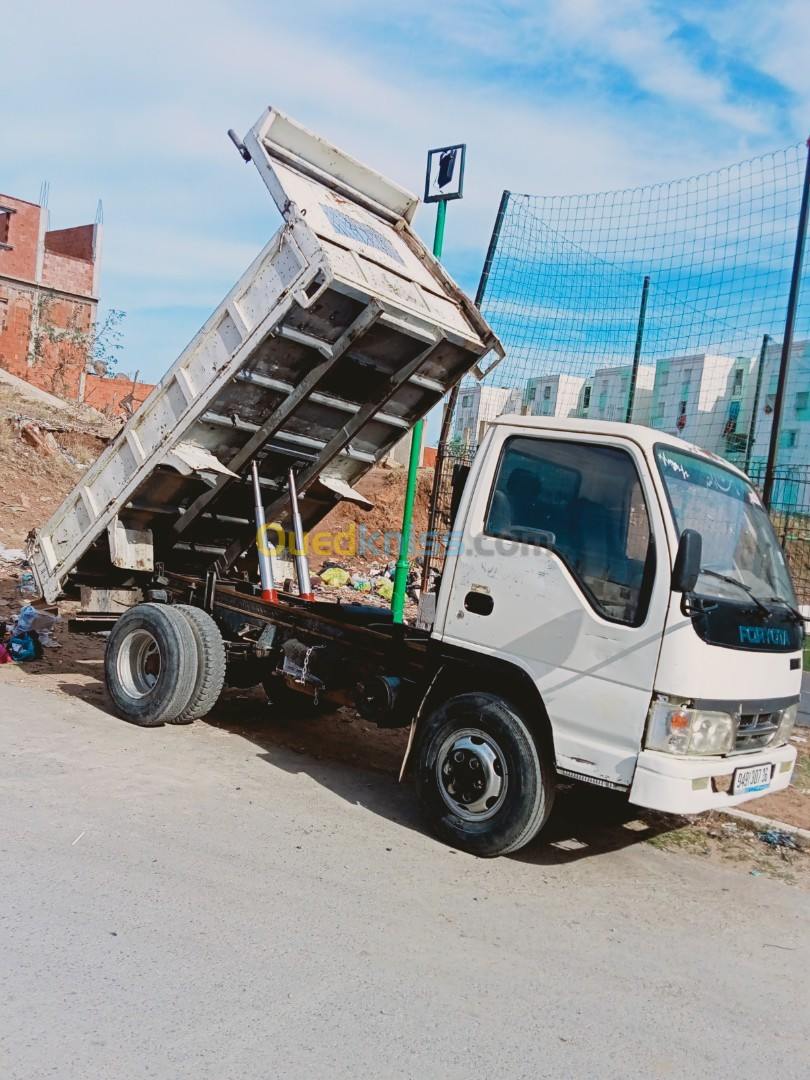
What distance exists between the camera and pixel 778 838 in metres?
5.80

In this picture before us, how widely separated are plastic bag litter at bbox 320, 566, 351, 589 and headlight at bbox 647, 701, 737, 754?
9.52 meters

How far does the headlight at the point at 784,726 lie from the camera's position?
16.1 ft

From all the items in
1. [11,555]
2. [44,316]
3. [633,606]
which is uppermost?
[44,316]

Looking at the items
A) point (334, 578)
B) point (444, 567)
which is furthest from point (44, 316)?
point (444, 567)

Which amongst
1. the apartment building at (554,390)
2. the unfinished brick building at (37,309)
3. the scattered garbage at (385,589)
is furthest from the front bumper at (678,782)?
the unfinished brick building at (37,309)

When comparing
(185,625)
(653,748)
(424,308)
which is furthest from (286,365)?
(653,748)

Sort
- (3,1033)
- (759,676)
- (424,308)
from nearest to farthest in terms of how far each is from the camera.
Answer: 1. (3,1033)
2. (759,676)
3. (424,308)

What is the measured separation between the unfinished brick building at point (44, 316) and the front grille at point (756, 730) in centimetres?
2257

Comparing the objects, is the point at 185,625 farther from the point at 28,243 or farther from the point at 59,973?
the point at 28,243

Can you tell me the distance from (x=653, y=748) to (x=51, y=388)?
81.1 feet

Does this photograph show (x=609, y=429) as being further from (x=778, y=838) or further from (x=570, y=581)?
(x=778, y=838)

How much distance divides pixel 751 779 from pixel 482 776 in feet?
4.50

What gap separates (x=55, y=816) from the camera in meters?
4.57

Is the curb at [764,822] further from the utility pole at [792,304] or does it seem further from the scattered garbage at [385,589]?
the scattered garbage at [385,589]
